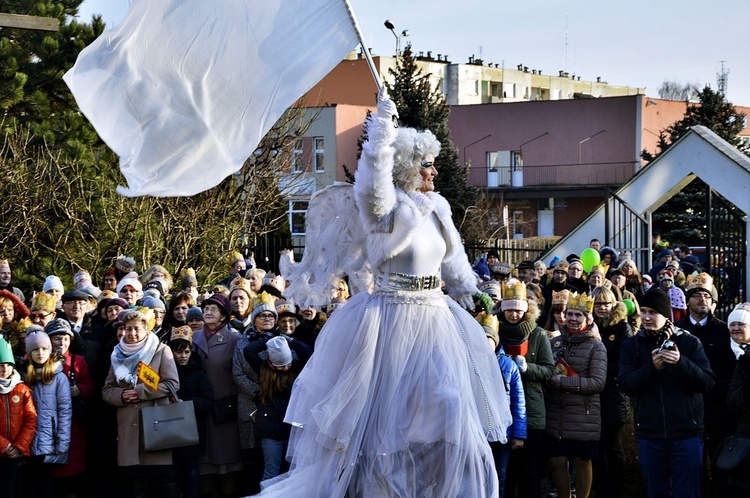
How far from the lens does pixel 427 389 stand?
7.02m

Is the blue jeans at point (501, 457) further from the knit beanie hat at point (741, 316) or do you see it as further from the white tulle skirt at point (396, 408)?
the white tulle skirt at point (396, 408)

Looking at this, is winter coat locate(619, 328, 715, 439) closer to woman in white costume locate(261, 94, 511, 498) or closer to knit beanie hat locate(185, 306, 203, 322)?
woman in white costume locate(261, 94, 511, 498)

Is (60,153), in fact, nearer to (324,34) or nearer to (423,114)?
(324,34)

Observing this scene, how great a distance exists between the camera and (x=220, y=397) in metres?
10.2

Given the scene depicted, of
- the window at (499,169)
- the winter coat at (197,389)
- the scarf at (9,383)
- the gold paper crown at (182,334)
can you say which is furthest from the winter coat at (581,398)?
the window at (499,169)

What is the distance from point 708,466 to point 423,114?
1127 inches

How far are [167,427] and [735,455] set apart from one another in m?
4.45

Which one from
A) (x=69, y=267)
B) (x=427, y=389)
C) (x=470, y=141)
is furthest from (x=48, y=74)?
(x=470, y=141)

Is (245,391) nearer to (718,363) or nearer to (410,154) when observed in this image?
(410,154)

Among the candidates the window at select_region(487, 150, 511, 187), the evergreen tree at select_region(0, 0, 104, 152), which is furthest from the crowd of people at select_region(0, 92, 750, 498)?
the window at select_region(487, 150, 511, 187)

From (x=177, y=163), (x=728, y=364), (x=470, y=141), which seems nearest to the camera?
(x=177, y=163)

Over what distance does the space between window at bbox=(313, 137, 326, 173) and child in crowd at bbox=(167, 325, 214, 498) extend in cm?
4295

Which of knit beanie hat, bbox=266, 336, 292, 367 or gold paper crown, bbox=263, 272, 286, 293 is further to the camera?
gold paper crown, bbox=263, 272, 286, 293

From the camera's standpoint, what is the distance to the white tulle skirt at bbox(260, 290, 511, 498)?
698 centimetres
